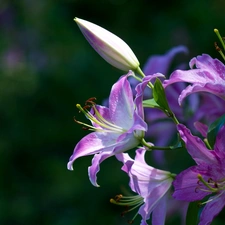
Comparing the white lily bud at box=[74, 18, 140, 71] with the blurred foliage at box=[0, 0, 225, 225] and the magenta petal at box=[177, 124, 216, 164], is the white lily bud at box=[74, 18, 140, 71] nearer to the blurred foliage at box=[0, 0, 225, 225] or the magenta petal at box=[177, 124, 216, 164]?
the magenta petal at box=[177, 124, 216, 164]

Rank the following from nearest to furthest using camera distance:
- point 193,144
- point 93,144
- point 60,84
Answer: point 193,144
point 93,144
point 60,84

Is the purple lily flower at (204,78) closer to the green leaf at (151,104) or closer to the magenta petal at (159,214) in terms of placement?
the green leaf at (151,104)

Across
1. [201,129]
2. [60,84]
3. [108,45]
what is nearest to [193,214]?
[201,129]

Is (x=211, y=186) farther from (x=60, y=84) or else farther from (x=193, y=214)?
(x=60, y=84)

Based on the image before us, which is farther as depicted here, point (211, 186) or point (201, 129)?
point (201, 129)

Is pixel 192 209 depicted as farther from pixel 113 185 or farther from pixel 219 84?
pixel 113 185

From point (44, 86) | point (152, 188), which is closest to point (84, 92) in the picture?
point (44, 86)

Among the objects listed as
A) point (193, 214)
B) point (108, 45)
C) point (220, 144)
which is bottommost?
point (193, 214)
